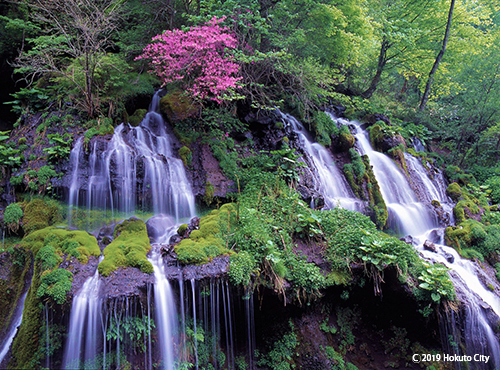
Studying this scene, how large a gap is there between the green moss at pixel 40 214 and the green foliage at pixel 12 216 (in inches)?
4.2

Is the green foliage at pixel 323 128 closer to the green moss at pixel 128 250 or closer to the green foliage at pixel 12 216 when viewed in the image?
the green moss at pixel 128 250

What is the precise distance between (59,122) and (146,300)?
19.0 ft

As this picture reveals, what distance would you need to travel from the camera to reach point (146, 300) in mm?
4117

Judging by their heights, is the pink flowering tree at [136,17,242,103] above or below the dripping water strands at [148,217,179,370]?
above

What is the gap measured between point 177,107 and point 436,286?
804 centimetres

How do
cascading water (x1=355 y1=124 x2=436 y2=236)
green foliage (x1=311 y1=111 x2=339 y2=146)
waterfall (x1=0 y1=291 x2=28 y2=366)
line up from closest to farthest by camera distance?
waterfall (x1=0 y1=291 x2=28 y2=366)
cascading water (x1=355 y1=124 x2=436 y2=236)
green foliage (x1=311 y1=111 x2=339 y2=146)

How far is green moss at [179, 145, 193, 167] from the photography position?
7.79 m

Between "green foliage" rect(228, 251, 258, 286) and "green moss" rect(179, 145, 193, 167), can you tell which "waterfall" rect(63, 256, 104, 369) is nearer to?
"green foliage" rect(228, 251, 258, 286)

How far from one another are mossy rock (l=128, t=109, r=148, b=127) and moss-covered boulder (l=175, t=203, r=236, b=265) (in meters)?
4.45

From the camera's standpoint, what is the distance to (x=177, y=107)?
8.72 meters

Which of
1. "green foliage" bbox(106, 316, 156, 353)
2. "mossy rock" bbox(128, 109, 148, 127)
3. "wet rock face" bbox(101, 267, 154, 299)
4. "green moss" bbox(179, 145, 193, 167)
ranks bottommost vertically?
"green foliage" bbox(106, 316, 156, 353)

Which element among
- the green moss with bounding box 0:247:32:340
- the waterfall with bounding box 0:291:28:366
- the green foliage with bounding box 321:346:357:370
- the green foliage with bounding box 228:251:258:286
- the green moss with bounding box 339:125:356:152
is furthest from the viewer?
the green moss with bounding box 339:125:356:152

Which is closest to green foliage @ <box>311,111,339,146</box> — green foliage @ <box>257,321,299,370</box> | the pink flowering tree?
the pink flowering tree

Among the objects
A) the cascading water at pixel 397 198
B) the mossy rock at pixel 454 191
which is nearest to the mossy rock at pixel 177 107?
the cascading water at pixel 397 198
